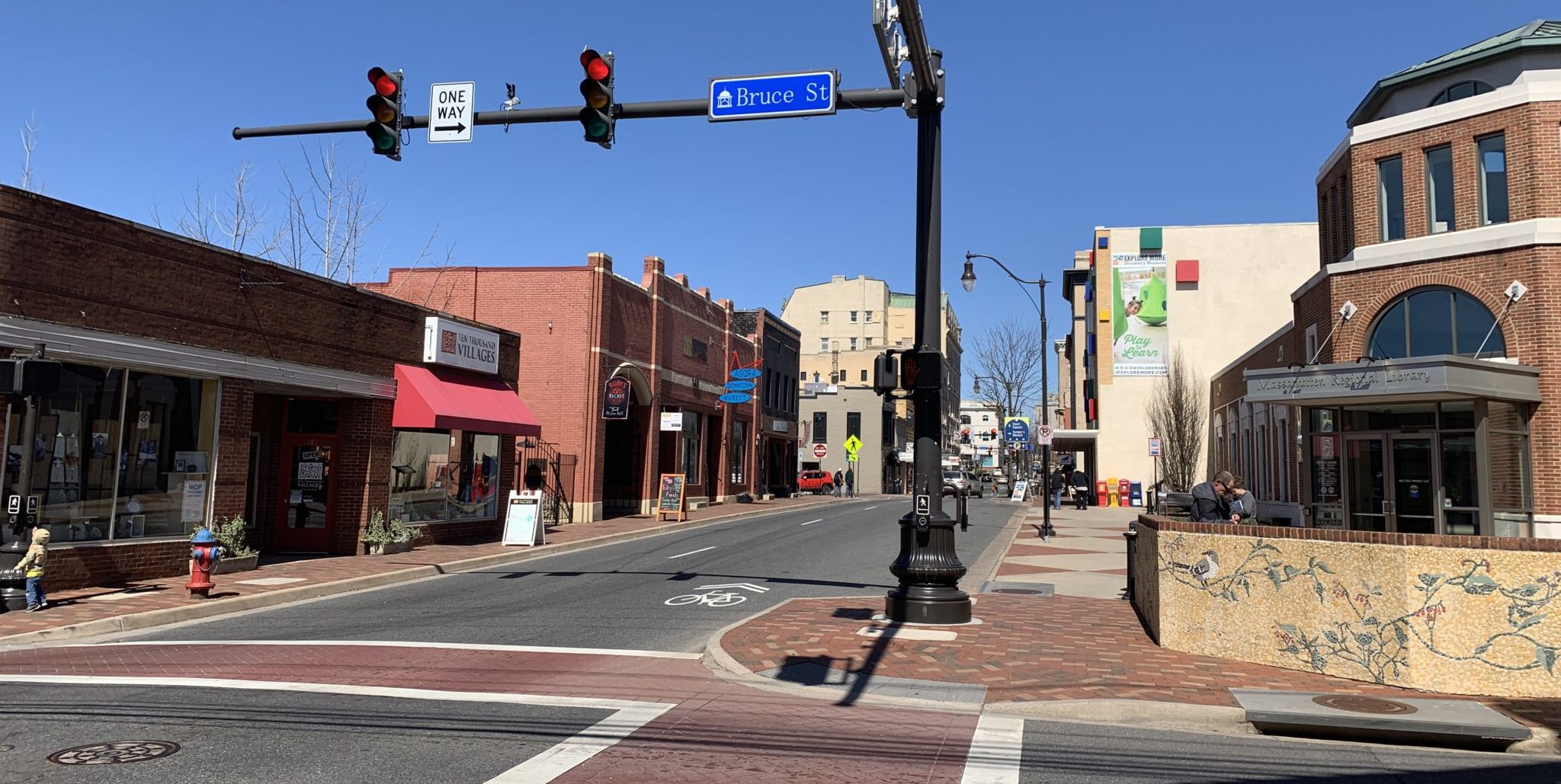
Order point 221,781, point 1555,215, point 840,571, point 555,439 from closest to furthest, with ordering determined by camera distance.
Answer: point 221,781, point 840,571, point 1555,215, point 555,439

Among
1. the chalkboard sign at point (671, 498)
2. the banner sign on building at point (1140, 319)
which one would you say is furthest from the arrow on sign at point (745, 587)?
the banner sign on building at point (1140, 319)

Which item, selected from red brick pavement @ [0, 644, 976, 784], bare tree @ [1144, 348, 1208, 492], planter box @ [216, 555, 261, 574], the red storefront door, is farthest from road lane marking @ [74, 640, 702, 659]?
bare tree @ [1144, 348, 1208, 492]

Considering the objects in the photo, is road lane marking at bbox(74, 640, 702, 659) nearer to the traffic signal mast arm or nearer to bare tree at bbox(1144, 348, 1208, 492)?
the traffic signal mast arm

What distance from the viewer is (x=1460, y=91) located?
24.0m

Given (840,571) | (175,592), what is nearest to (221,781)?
(175,592)

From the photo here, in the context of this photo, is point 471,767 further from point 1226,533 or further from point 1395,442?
point 1395,442

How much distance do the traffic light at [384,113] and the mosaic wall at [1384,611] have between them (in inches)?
378

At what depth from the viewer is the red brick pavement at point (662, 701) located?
599 cm

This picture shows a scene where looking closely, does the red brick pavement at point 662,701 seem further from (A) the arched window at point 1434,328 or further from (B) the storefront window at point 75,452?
(A) the arched window at point 1434,328

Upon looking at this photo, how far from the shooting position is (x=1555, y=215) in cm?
1894

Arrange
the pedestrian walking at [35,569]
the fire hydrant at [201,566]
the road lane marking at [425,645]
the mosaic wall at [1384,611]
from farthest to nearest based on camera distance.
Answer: the fire hydrant at [201,566]
the pedestrian walking at [35,569]
the road lane marking at [425,645]
the mosaic wall at [1384,611]

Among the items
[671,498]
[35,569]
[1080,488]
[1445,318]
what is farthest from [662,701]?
[1080,488]

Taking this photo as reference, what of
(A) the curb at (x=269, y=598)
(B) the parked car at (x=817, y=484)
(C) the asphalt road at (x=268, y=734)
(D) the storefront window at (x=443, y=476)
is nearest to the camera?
(C) the asphalt road at (x=268, y=734)

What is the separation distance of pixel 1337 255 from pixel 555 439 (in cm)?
2167
